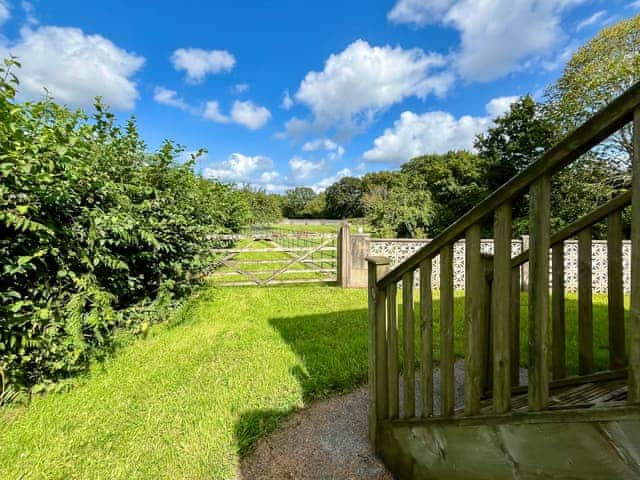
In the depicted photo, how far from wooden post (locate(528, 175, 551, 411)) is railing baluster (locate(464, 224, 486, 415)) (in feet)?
0.64

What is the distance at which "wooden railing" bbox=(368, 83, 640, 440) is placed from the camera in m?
0.77

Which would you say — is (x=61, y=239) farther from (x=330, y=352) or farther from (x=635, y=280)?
(x=635, y=280)

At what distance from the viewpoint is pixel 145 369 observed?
2.77 metres

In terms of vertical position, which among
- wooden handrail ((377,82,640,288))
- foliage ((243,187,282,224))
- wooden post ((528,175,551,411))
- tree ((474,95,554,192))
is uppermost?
tree ((474,95,554,192))

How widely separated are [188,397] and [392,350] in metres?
1.81

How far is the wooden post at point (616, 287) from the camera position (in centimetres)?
148

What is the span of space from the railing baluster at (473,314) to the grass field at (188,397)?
57.1 inches

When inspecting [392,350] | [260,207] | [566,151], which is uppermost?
[260,207]

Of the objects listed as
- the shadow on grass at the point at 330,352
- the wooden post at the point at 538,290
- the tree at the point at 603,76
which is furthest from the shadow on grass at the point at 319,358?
the tree at the point at 603,76

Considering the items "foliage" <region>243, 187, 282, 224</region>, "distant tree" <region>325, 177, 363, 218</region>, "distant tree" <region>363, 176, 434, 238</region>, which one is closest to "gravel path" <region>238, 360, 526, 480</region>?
"distant tree" <region>363, 176, 434, 238</region>

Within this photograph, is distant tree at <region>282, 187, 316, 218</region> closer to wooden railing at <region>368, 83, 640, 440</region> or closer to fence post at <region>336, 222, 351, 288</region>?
fence post at <region>336, 222, 351, 288</region>

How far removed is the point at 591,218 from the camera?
152 centimetres

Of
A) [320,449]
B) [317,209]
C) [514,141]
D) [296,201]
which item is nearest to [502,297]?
[320,449]

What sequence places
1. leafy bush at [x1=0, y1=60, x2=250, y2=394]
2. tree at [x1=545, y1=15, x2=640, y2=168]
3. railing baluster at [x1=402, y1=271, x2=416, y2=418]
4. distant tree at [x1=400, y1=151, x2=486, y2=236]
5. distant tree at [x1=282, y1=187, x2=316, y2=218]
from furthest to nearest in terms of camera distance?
distant tree at [x1=282, y1=187, x2=316, y2=218], distant tree at [x1=400, y1=151, x2=486, y2=236], tree at [x1=545, y1=15, x2=640, y2=168], leafy bush at [x1=0, y1=60, x2=250, y2=394], railing baluster at [x1=402, y1=271, x2=416, y2=418]
